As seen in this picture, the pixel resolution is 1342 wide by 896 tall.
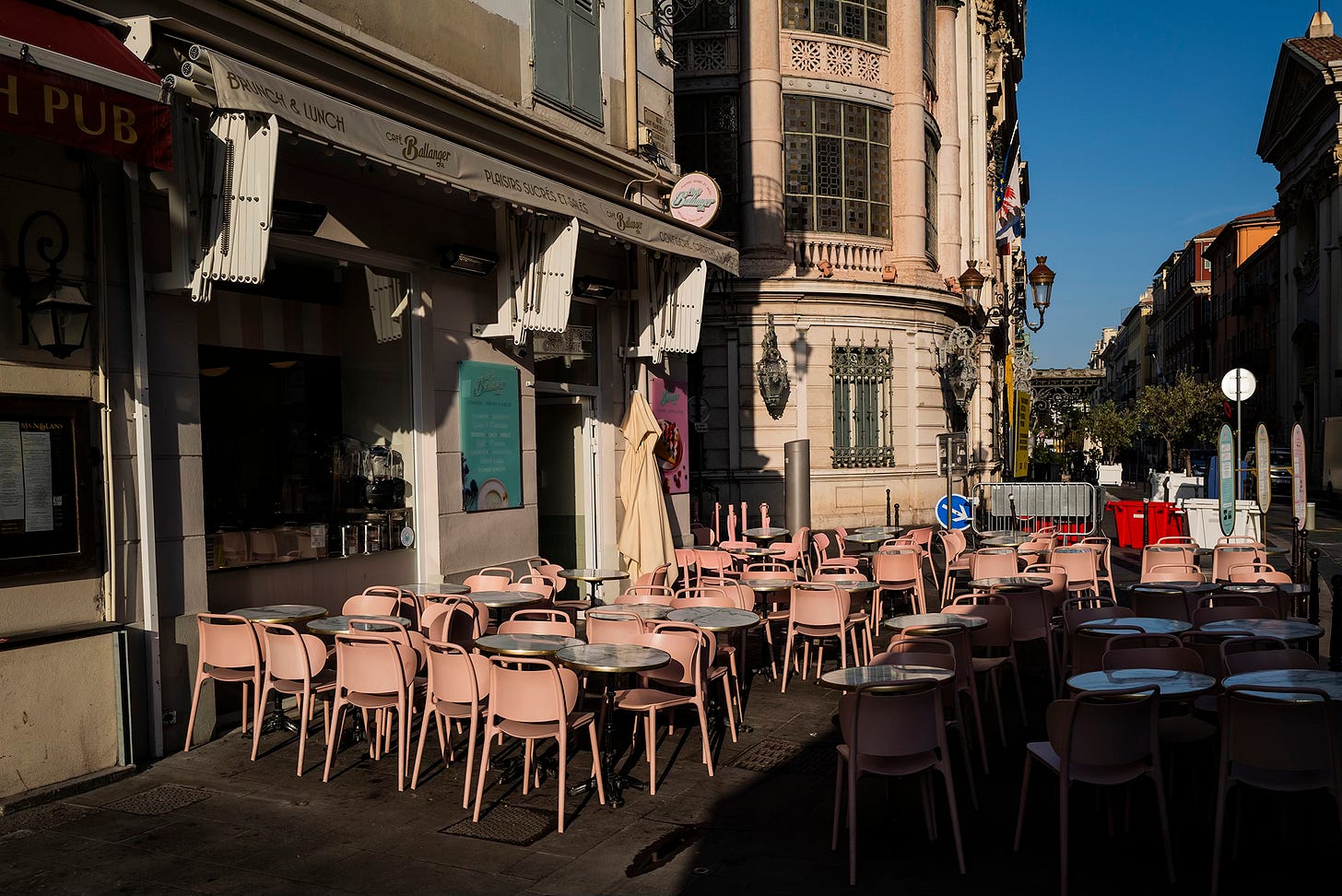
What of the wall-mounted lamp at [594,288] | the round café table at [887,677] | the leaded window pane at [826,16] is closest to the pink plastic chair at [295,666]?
the round café table at [887,677]

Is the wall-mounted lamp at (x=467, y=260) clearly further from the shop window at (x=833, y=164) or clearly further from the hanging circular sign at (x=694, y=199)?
the shop window at (x=833, y=164)

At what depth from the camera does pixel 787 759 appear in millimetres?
7711

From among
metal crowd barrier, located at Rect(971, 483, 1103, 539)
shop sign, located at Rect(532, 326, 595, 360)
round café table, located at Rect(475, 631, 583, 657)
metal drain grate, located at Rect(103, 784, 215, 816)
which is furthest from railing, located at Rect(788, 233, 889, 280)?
metal drain grate, located at Rect(103, 784, 215, 816)

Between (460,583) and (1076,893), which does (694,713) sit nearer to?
(460,583)

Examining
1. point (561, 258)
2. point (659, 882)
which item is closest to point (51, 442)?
point (659, 882)

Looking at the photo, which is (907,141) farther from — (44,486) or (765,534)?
(44,486)

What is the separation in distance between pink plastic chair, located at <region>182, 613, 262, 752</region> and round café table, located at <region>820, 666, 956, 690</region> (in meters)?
4.05

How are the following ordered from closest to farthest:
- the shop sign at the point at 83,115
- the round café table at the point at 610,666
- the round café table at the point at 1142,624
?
1. the shop sign at the point at 83,115
2. the round café table at the point at 610,666
3. the round café table at the point at 1142,624

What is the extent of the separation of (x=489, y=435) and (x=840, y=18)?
1569 centimetres

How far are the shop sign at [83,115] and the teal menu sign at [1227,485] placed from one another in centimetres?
1363

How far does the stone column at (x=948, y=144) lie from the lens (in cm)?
2795

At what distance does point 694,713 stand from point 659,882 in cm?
357

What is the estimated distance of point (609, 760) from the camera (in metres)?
6.84

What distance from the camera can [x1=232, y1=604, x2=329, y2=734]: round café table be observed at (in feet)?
26.9
